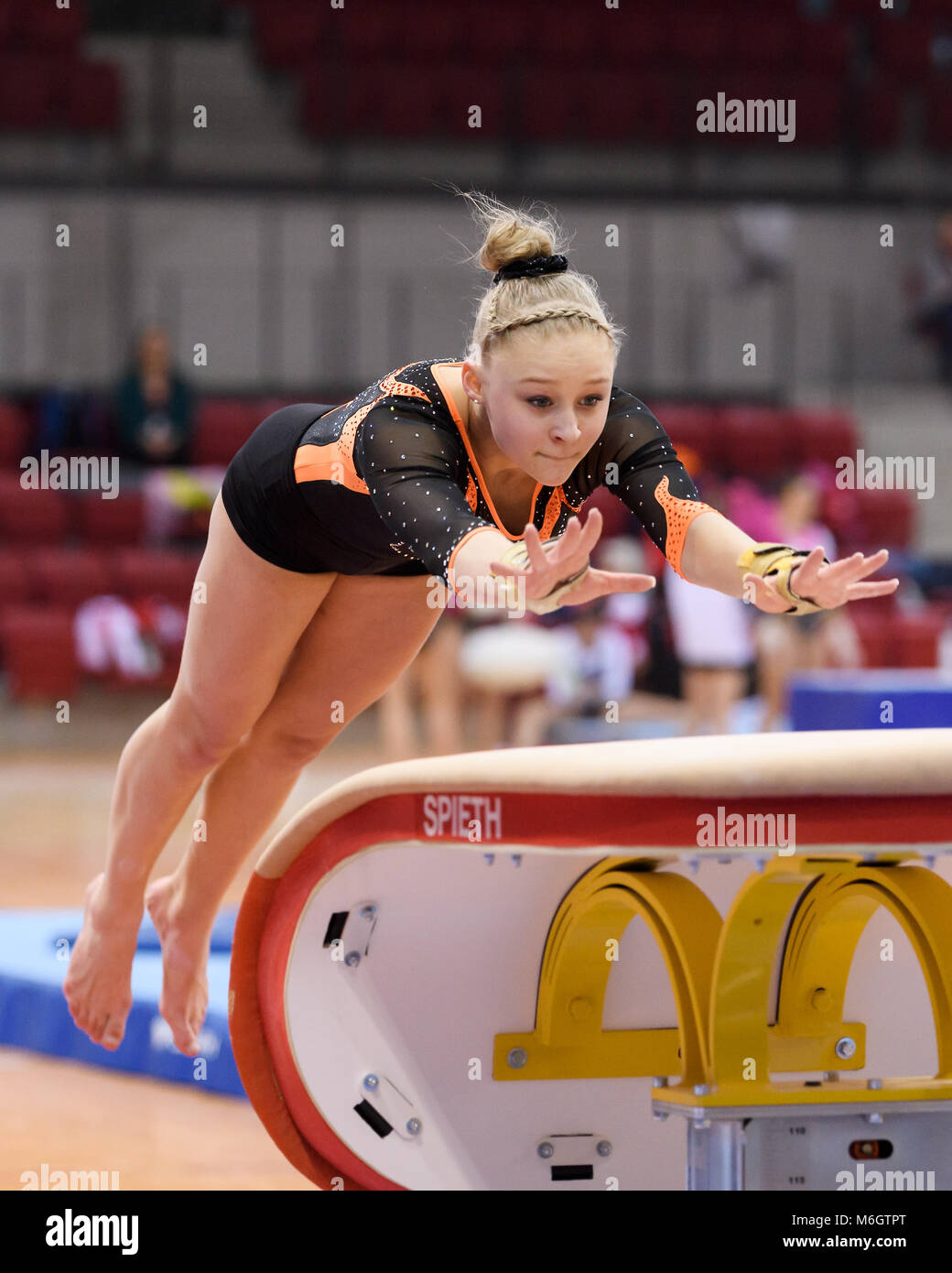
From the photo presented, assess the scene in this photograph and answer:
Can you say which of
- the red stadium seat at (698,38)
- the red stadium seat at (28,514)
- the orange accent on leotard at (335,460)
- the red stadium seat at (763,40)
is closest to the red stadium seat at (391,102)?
the red stadium seat at (698,38)

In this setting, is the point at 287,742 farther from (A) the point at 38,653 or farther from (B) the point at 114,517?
(B) the point at 114,517

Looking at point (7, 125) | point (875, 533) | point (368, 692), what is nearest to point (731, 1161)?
point (368, 692)

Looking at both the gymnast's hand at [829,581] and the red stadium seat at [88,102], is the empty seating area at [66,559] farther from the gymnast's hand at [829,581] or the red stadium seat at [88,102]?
the gymnast's hand at [829,581]

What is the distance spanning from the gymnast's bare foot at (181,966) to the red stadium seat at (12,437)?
262 inches

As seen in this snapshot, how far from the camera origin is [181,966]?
2.62m

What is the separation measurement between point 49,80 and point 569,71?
314 centimetres

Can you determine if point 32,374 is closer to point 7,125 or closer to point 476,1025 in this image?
point 7,125

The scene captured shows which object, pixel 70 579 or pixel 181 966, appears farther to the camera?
pixel 70 579

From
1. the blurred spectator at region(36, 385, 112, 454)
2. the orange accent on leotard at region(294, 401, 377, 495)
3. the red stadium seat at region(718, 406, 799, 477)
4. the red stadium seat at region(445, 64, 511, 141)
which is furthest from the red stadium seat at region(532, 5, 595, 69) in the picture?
the orange accent on leotard at region(294, 401, 377, 495)

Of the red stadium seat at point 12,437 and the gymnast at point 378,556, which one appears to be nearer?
the gymnast at point 378,556

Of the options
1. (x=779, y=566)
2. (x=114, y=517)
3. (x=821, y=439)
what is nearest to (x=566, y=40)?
(x=821, y=439)

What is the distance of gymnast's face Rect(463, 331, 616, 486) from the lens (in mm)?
1843

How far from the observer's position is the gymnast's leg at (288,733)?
92.9 inches

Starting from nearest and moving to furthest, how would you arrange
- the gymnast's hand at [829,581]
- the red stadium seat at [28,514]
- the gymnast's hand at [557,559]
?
1. the gymnast's hand at [557,559]
2. the gymnast's hand at [829,581]
3. the red stadium seat at [28,514]
